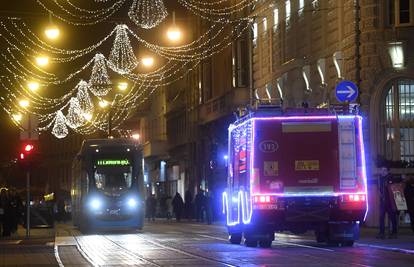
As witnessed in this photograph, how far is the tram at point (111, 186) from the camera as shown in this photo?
136 ft

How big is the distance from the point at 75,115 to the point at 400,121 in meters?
57.3

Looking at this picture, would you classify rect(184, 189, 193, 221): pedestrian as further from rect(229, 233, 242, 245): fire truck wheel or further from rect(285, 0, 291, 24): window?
rect(229, 233, 242, 245): fire truck wheel

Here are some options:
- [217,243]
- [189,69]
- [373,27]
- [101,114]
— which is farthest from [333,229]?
[101,114]

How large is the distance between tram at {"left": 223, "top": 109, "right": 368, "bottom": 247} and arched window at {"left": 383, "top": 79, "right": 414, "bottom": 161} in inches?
524

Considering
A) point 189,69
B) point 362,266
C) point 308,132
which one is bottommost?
point 362,266

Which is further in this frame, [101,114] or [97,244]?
[101,114]

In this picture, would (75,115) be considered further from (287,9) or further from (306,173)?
(306,173)

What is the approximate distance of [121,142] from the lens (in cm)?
4231

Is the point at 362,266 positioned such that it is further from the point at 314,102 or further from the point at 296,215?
the point at 314,102

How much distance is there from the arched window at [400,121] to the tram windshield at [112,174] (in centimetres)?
1007

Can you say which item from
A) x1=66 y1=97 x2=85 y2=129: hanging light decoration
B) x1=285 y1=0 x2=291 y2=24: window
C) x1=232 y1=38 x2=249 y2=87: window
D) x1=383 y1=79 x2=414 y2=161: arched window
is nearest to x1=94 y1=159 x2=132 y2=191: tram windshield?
x1=383 y1=79 x2=414 y2=161: arched window

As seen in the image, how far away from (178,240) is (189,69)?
42.3m

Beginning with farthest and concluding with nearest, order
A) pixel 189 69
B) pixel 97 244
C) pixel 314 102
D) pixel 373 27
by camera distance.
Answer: pixel 189 69
pixel 314 102
pixel 373 27
pixel 97 244

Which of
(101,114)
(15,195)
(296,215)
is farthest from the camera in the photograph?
(101,114)
